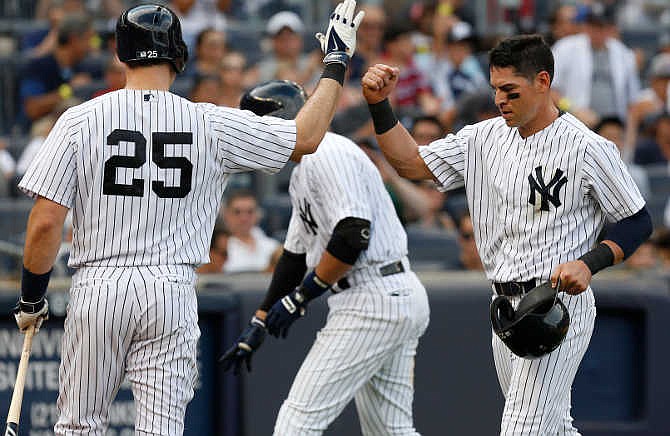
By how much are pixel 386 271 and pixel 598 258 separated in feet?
4.69

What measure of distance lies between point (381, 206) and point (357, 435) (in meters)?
2.11

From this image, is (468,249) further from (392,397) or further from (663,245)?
(392,397)

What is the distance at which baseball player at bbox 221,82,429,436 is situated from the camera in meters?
5.93

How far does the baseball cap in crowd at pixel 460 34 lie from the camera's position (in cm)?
1206

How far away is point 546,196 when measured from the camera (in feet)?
16.8

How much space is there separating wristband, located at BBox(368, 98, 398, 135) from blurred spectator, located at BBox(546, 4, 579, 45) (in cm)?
721

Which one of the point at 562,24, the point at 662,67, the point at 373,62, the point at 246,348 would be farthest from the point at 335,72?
the point at 662,67

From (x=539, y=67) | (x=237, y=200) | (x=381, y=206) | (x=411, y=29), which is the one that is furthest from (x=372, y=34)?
(x=539, y=67)

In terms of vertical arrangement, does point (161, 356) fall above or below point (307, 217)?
below

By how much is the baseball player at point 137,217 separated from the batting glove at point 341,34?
0.45 m

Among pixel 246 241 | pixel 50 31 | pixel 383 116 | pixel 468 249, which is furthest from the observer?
pixel 50 31

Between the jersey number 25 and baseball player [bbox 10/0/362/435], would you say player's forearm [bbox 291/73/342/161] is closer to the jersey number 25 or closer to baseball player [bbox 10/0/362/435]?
baseball player [bbox 10/0/362/435]

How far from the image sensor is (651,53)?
14.4m

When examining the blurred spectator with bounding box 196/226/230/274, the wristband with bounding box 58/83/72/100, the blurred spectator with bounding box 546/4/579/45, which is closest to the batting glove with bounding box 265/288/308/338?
the blurred spectator with bounding box 196/226/230/274
